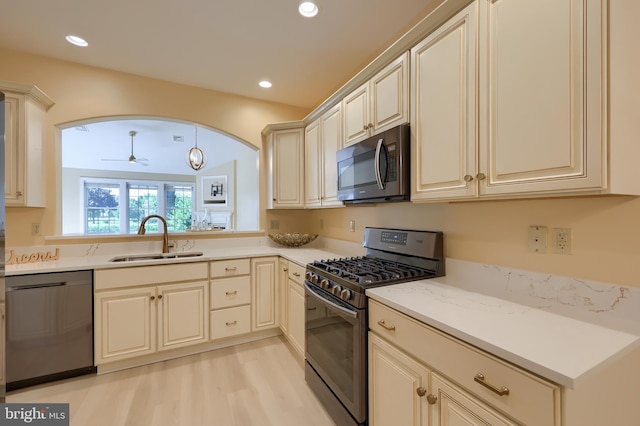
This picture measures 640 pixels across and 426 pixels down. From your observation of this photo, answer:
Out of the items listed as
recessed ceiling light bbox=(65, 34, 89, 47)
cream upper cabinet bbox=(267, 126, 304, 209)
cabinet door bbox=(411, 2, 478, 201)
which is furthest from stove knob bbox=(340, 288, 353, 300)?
recessed ceiling light bbox=(65, 34, 89, 47)

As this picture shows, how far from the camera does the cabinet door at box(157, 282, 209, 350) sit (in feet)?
7.88

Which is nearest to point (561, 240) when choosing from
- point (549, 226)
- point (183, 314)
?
point (549, 226)

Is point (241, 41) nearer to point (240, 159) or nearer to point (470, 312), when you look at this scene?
point (470, 312)

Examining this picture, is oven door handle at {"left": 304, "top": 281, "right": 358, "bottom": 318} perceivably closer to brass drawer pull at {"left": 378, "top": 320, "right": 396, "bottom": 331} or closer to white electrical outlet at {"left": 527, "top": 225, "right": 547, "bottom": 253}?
brass drawer pull at {"left": 378, "top": 320, "right": 396, "bottom": 331}

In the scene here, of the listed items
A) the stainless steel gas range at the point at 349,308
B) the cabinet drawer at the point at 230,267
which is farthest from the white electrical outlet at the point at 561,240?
the cabinet drawer at the point at 230,267

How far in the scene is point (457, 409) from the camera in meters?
1.00

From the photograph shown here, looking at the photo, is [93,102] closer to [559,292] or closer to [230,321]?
[230,321]

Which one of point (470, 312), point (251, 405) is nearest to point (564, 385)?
point (470, 312)

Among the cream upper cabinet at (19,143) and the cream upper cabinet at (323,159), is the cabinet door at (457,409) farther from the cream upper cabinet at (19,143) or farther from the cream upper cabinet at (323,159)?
the cream upper cabinet at (19,143)

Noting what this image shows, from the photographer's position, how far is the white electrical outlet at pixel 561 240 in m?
1.20

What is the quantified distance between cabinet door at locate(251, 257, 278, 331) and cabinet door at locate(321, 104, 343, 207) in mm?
880

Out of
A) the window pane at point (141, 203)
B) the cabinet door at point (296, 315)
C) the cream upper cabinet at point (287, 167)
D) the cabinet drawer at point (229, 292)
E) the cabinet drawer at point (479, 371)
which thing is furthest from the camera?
the window pane at point (141, 203)

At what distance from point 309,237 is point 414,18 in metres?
2.31

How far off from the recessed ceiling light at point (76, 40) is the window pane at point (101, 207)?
537 cm
